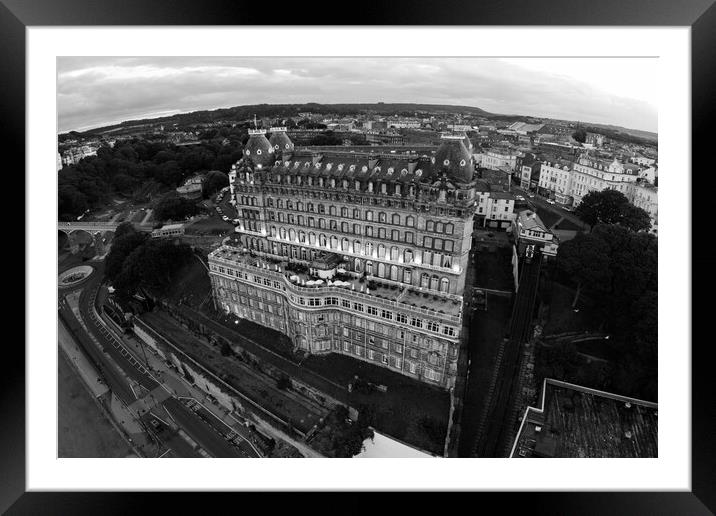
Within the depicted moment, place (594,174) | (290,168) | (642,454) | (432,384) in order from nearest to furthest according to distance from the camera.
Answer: (642,454) < (432,384) < (290,168) < (594,174)

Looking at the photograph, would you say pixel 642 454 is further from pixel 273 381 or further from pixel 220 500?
pixel 273 381

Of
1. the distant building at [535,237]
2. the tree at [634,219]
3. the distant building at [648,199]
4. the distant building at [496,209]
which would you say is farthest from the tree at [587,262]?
the distant building at [496,209]

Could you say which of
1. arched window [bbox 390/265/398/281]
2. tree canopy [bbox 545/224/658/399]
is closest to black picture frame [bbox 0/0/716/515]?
tree canopy [bbox 545/224/658/399]
